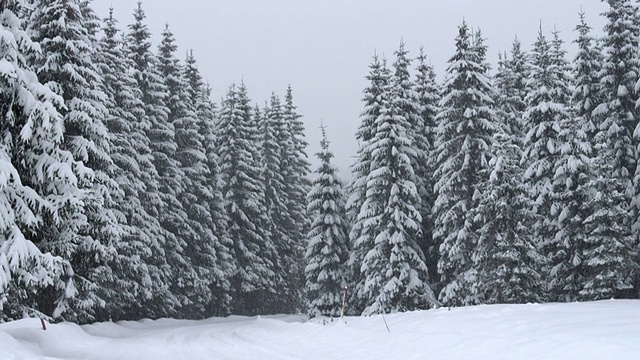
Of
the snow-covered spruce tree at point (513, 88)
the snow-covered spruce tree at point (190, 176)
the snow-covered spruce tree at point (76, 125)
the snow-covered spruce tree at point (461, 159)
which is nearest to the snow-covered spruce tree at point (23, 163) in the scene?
the snow-covered spruce tree at point (76, 125)

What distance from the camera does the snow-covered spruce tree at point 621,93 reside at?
84.8 feet

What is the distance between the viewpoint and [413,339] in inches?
434

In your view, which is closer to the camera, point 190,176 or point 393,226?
point 393,226

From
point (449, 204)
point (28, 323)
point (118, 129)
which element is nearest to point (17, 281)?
point (28, 323)

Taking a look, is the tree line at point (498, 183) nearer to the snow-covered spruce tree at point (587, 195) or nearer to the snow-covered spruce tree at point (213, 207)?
the snow-covered spruce tree at point (587, 195)

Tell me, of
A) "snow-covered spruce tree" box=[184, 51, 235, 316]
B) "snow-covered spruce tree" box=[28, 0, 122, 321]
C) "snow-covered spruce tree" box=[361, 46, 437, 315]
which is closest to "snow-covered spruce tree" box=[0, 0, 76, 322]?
"snow-covered spruce tree" box=[28, 0, 122, 321]

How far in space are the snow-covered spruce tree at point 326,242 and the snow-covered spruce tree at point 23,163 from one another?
1864 cm

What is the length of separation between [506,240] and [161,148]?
1867cm

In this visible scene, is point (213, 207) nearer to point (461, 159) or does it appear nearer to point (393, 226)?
point (393, 226)

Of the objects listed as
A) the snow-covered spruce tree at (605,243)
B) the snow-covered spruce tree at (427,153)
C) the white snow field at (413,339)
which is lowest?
the white snow field at (413,339)

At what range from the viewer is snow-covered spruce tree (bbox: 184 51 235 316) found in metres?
33.8

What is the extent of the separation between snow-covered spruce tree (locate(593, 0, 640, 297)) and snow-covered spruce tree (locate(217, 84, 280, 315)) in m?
22.2

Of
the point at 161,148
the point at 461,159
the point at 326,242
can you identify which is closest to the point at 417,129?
the point at 461,159

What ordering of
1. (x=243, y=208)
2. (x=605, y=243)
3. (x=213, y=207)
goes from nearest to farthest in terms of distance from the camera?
(x=605, y=243) → (x=213, y=207) → (x=243, y=208)
